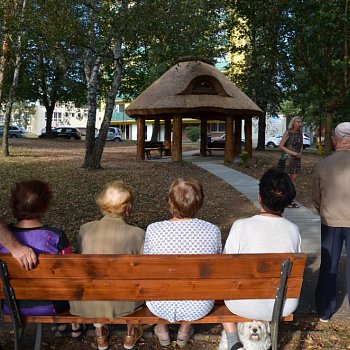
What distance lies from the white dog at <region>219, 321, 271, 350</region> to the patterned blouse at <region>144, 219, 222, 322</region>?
0.30 m

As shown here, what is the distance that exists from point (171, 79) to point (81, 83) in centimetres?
2376

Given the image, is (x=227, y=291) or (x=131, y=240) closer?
(x=227, y=291)

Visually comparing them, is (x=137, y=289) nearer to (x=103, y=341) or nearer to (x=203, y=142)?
(x=103, y=341)

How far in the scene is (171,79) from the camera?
22.2 m

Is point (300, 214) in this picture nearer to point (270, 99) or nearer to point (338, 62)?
point (338, 62)

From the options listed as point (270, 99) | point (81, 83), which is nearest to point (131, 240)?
point (270, 99)

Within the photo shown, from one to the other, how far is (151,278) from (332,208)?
Result: 2.00 meters

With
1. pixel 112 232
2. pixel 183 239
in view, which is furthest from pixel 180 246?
pixel 112 232

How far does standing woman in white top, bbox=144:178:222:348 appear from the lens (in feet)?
11.4

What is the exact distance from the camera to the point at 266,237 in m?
3.50

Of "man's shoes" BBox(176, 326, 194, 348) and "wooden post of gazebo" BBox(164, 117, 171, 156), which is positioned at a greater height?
"wooden post of gazebo" BBox(164, 117, 171, 156)

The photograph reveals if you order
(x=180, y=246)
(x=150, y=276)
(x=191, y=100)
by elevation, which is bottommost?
(x=150, y=276)

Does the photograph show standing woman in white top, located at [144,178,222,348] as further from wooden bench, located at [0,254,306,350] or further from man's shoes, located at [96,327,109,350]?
man's shoes, located at [96,327,109,350]

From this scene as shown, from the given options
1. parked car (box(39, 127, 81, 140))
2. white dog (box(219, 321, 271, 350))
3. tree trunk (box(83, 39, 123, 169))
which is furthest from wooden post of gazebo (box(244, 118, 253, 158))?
parked car (box(39, 127, 81, 140))
